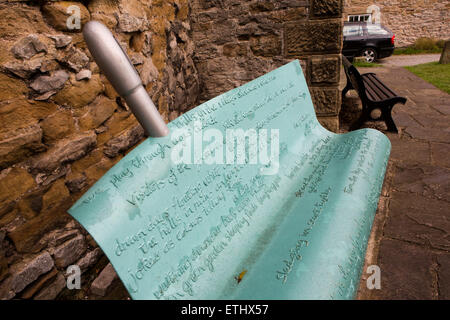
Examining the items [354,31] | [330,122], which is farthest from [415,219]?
[354,31]

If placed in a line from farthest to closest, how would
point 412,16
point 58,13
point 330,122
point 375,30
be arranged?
point 412,16, point 375,30, point 330,122, point 58,13

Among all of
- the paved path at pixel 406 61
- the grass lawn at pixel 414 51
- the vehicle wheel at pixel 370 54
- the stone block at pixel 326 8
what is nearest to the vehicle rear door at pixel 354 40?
the vehicle wheel at pixel 370 54

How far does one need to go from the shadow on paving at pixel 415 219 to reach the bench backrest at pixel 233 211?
42 centimetres

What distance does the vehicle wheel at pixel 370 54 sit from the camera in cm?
985

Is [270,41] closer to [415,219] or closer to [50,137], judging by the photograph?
[415,219]

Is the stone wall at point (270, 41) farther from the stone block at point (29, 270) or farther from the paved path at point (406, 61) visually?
the paved path at point (406, 61)

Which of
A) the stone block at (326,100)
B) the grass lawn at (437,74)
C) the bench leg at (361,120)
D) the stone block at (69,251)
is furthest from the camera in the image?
the grass lawn at (437,74)

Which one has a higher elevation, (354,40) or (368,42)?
(354,40)

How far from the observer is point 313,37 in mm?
2578

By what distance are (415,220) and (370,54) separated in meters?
9.89

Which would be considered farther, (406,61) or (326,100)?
(406,61)

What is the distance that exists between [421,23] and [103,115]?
50.7 feet

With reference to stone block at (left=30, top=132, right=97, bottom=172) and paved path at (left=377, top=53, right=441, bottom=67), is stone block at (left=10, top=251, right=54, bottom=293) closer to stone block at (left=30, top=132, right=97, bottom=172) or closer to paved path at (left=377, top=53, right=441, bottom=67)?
stone block at (left=30, top=132, right=97, bottom=172)
